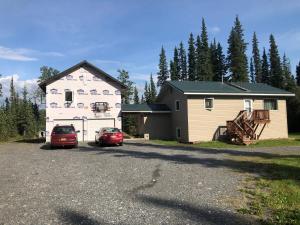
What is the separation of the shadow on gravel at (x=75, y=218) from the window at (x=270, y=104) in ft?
102

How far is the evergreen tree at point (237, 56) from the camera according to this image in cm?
6931

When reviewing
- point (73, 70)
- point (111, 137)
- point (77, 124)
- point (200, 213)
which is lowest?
point (200, 213)

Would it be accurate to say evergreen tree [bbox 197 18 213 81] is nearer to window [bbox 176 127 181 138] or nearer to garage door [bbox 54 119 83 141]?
window [bbox 176 127 181 138]

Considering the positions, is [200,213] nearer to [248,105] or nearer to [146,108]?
[248,105]

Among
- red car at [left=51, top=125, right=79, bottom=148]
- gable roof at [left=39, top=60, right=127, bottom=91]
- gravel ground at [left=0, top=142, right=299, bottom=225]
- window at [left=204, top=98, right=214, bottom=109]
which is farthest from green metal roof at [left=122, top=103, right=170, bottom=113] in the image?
gravel ground at [left=0, top=142, right=299, bottom=225]

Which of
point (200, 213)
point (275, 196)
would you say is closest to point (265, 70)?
point (275, 196)

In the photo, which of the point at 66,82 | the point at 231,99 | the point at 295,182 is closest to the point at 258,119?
the point at 231,99

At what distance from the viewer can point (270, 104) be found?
3603cm

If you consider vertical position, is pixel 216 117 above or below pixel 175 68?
below

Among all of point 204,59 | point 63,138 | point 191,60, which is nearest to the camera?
point 63,138

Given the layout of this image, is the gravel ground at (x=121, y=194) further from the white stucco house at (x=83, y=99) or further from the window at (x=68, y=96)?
the window at (x=68, y=96)

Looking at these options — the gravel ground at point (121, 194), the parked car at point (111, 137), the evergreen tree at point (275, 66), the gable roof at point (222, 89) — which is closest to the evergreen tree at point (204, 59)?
the evergreen tree at point (275, 66)

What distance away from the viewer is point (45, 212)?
25.3ft

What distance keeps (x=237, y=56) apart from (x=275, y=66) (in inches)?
299
